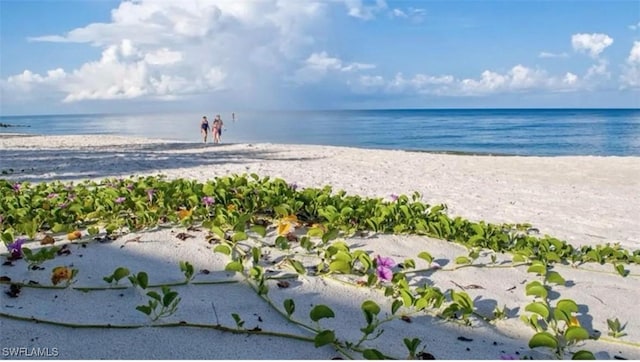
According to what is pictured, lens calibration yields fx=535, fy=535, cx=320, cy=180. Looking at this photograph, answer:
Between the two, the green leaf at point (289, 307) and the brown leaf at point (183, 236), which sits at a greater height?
the brown leaf at point (183, 236)

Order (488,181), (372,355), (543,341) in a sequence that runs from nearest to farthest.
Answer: (372,355)
(543,341)
(488,181)

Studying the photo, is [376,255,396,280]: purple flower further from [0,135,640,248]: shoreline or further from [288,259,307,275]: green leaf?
[0,135,640,248]: shoreline

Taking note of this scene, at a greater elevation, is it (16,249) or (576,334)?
(16,249)

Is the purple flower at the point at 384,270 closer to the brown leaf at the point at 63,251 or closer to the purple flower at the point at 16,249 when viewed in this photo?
the brown leaf at the point at 63,251

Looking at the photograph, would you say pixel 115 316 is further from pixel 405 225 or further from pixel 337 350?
pixel 405 225

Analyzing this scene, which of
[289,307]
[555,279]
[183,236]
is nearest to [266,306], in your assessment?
[289,307]

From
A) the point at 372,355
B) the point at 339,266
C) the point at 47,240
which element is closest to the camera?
the point at 372,355

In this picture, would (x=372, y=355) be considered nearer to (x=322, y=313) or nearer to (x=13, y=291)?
(x=322, y=313)

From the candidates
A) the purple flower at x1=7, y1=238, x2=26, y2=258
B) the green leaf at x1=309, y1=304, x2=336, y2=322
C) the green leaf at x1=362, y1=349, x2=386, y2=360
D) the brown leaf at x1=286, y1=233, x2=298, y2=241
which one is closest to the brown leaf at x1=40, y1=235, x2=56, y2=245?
the purple flower at x1=7, y1=238, x2=26, y2=258

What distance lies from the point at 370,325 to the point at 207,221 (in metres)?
1.58

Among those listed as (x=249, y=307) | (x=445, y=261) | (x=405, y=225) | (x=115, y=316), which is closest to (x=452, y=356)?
(x=249, y=307)

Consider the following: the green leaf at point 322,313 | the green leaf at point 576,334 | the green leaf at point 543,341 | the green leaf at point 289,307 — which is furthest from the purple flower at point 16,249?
the green leaf at point 576,334

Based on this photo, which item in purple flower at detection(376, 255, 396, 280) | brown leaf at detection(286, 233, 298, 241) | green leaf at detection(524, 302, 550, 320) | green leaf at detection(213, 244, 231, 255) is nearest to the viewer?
green leaf at detection(524, 302, 550, 320)

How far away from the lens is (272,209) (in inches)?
147
